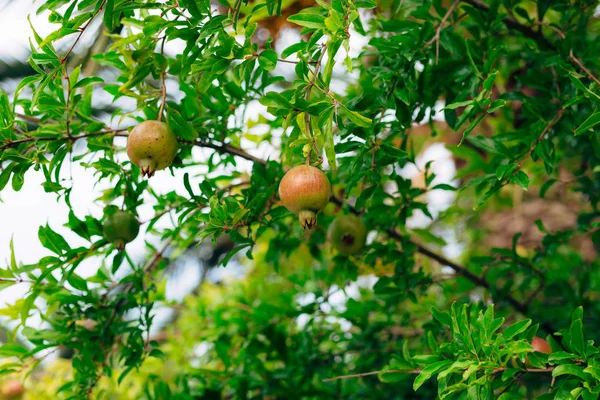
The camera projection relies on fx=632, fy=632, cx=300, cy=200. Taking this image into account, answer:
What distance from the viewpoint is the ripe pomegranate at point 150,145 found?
137 cm

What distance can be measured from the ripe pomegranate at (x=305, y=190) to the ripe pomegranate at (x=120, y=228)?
53cm

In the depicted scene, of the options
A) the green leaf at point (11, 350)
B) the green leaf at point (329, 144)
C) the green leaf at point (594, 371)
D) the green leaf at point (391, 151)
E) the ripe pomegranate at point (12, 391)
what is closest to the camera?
the green leaf at point (594, 371)

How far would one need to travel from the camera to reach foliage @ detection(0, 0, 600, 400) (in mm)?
1299

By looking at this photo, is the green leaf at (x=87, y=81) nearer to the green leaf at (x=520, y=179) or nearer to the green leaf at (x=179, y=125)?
the green leaf at (x=179, y=125)

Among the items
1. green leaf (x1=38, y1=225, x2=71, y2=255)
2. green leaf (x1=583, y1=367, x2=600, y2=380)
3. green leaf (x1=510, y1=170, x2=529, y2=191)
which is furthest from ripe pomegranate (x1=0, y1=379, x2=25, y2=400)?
green leaf (x1=583, y1=367, x2=600, y2=380)

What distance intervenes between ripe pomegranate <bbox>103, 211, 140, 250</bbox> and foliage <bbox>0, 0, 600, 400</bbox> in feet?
0.21

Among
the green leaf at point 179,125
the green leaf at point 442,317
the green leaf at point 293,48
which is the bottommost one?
the green leaf at point 442,317

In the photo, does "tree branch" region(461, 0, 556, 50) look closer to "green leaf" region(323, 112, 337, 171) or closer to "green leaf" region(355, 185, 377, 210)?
"green leaf" region(355, 185, 377, 210)

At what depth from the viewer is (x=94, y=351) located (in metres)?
1.82

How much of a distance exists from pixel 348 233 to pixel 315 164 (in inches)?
19.6

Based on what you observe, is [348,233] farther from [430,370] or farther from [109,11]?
[109,11]

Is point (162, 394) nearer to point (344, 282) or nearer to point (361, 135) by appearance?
point (344, 282)

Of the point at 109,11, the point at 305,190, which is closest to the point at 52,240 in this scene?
the point at 109,11

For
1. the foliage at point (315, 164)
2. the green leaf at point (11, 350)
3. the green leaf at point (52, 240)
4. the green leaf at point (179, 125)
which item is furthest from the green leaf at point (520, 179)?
the green leaf at point (11, 350)
